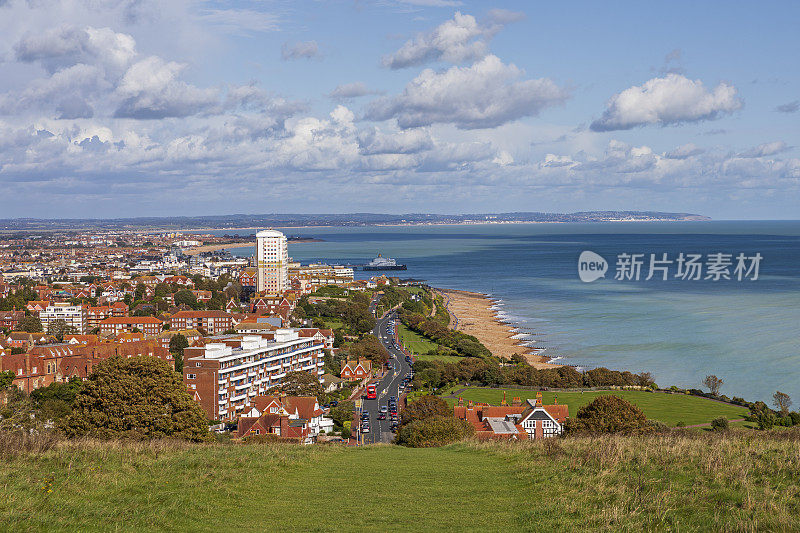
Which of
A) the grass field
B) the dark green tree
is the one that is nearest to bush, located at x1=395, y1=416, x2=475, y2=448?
the grass field

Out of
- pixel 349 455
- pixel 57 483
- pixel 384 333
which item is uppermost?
pixel 57 483

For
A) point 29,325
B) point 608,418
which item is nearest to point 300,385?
point 608,418

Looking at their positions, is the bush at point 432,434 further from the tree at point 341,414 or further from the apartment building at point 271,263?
the apartment building at point 271,263

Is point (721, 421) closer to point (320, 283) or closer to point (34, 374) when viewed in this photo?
point (34, 374)

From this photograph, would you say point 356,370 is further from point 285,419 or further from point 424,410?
point 424,410

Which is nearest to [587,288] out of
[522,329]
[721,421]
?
[522,329]

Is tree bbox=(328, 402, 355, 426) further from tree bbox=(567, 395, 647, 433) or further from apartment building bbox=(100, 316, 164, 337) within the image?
apartment building bbox=(100, 316, 164, 337)
